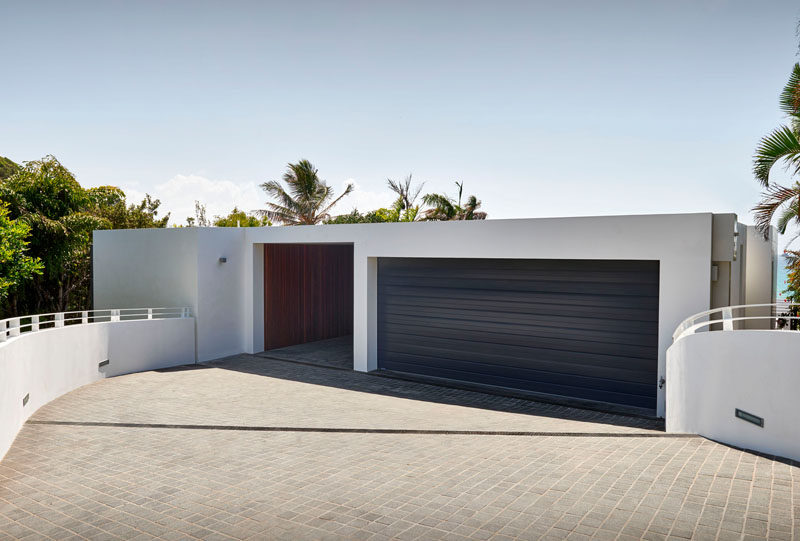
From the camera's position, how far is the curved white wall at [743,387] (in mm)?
5246

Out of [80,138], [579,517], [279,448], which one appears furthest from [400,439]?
[80,138]

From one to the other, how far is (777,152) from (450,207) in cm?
1888

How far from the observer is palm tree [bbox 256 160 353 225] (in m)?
33.2

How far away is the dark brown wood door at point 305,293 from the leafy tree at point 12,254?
8.47 m

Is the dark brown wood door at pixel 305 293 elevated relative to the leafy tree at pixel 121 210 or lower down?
lower down

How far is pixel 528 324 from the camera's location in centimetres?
1145

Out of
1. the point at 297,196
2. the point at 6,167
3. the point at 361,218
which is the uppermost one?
the point at 6,167

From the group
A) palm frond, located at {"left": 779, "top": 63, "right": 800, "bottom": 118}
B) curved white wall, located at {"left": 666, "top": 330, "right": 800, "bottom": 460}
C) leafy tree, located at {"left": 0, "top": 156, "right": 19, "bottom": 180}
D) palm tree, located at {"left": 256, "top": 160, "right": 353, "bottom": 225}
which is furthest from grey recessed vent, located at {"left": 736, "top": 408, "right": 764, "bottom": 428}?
leafy tree, located at {"left": 0, "top": 156, "right": 19, "bottom": 180}

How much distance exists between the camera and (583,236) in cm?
1032

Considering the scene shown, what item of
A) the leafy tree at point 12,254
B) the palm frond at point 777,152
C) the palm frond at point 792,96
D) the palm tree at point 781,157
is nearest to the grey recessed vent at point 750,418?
the palm tree at point 781,157

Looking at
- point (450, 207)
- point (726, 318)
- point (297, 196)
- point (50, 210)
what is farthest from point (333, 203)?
point (726, 318)

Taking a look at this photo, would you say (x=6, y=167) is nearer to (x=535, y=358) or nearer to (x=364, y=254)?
(x=364, y=254)

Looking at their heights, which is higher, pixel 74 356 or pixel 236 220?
pixel 236 220

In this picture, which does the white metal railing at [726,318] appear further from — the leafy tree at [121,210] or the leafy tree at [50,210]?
the leafy tree at [121,210]
